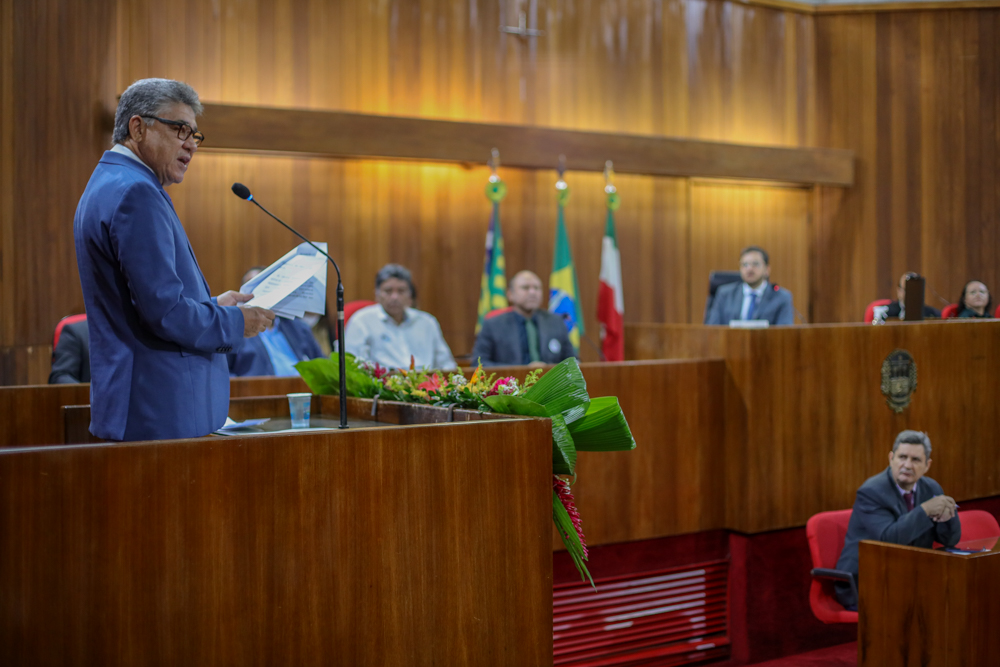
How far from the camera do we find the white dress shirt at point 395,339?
511 cm

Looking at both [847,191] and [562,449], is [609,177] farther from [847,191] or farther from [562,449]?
[562,449]

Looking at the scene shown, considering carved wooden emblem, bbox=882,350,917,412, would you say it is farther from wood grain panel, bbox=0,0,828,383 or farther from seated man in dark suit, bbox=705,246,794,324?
wood grain panel, bbox=0,0,828,383

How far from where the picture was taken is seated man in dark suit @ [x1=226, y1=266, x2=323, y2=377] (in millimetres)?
4344

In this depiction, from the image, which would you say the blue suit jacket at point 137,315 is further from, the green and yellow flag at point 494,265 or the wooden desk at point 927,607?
the green and yellow flag at point 494,265

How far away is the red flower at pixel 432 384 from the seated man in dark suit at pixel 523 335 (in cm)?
238

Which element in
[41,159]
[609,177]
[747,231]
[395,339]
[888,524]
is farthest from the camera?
[747,231]

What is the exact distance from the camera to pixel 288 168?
6555 mm

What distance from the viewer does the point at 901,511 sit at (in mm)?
3959

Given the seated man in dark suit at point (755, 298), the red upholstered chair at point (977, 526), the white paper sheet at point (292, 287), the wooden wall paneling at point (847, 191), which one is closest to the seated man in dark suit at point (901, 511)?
the red upholstered chair at point (977, 526)

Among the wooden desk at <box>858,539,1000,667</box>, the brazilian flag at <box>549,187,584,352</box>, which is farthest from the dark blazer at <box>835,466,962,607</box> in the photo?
the brazilian flag at <box>549,187,584,352</box>

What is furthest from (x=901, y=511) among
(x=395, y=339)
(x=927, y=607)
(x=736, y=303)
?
(x=395, y=339)

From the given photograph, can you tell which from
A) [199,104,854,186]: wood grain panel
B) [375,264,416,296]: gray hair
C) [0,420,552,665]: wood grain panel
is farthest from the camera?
[199,104,854,186]: wood grain panel

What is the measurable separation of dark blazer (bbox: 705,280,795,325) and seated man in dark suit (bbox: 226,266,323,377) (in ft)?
7.87

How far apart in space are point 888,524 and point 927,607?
654 millimetres
